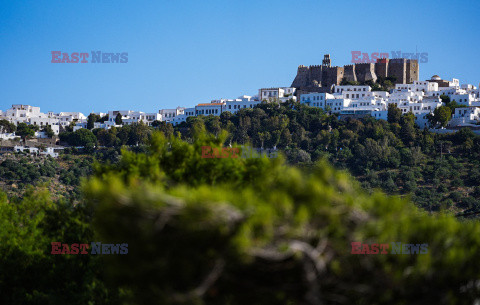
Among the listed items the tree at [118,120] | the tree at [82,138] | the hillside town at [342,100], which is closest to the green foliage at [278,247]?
the hillside town at [342,100]

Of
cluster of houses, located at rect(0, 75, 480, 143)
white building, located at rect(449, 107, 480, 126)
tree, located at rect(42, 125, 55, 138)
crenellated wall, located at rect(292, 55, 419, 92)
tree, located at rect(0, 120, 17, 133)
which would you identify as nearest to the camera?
white building, located at rect(449, 107, 480, 126)

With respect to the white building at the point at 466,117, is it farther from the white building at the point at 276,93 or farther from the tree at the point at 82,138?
the tree at the point at 82,138

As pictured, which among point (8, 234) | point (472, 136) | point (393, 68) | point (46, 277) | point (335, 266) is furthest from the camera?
point (393, 68)

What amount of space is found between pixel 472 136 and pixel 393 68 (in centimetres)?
2309

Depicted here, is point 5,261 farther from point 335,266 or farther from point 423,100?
point 423,100

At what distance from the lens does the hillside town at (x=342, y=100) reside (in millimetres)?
81500

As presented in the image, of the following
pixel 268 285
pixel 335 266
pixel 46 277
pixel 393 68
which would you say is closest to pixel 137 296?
pixel 268 285

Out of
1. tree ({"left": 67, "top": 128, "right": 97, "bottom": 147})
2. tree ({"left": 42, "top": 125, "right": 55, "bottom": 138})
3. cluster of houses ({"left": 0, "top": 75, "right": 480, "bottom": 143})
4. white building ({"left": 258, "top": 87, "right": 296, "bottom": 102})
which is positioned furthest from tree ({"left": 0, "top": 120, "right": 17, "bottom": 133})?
white building ({"left": 258, "top": 87, "right": 296, "bottom": 102})

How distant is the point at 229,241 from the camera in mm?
10359

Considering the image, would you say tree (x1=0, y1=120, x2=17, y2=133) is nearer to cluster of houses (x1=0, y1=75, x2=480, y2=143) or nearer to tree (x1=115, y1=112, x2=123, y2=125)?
cluster of houses (x1=0, y1=75, x2=480, y2=143)

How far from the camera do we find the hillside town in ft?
267

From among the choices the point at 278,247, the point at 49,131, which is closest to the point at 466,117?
the point at 49,131

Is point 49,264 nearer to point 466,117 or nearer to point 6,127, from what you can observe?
point 466,117

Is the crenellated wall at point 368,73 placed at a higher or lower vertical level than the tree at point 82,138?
higher
